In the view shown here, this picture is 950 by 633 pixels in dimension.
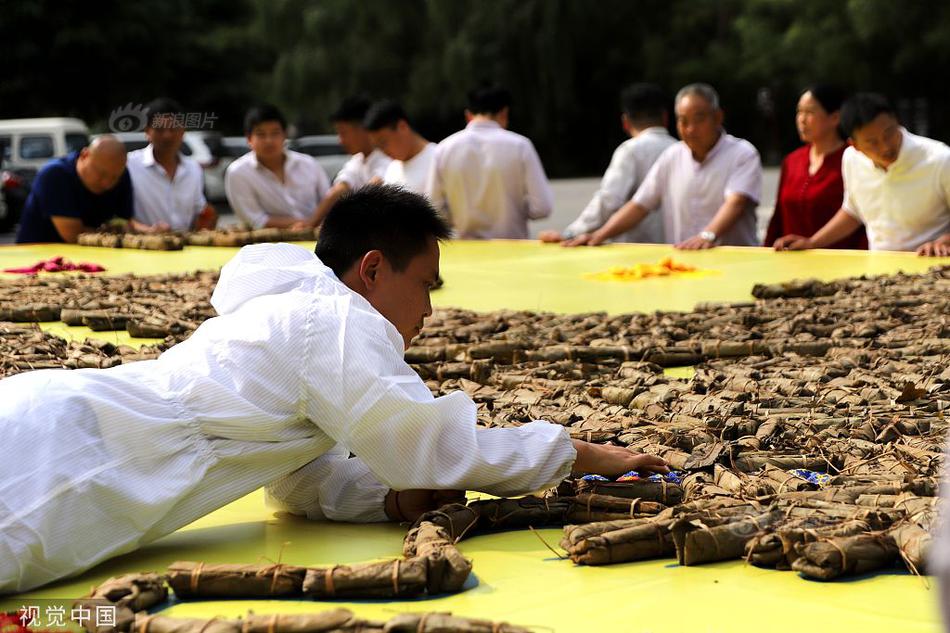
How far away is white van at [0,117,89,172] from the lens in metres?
A: 20.5

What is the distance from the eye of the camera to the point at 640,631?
215 centimetres

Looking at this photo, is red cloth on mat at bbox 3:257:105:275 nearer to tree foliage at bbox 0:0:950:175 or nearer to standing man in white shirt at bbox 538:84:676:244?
standing man in white shirt at bbox 538:84:676:244

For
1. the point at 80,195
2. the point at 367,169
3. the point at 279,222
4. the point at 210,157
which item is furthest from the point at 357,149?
the point at 210,157

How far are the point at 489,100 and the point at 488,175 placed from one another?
48 cm

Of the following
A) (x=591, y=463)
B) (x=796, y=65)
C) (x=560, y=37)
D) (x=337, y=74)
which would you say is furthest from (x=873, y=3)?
(x=591, y=463)

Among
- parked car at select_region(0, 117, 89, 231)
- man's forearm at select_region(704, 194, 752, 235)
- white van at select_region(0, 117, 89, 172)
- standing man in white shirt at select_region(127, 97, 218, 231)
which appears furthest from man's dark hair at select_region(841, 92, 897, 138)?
white van at select_region(0, 117, 89, 172)

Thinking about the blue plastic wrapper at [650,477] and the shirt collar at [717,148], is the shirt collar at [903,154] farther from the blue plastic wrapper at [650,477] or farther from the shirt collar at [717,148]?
the blue plastic wrapper at [650,477]

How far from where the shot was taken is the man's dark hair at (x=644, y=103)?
27.1 feet

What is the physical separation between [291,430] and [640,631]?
811 millimetres

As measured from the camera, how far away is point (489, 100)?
870 centimetres

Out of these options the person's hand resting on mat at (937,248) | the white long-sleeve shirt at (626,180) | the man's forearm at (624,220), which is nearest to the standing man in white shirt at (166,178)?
the white long-sleeve shirt at (626,180)

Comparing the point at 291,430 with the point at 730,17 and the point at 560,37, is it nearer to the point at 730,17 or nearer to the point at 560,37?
the point at 560,37

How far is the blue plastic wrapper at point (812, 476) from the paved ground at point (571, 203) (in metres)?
12.4

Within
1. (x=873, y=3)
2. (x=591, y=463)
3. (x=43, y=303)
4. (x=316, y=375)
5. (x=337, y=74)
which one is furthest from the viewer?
(x=337, y=74)
